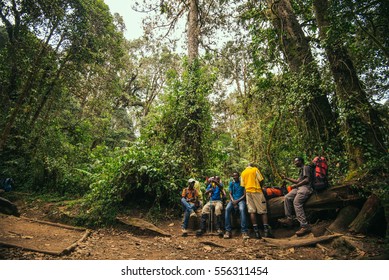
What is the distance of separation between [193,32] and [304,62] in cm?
591

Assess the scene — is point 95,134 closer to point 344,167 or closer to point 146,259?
point 146,259

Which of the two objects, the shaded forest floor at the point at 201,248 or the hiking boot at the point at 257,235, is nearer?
the shaded forest floor at the point at 201,248

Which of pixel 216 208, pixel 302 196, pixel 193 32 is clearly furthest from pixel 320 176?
pixel 193 32

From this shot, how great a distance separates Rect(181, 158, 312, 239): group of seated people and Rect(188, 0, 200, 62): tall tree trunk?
6311 mm

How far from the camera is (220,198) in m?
6.89

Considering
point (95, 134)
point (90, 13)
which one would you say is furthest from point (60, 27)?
point (95, 134)

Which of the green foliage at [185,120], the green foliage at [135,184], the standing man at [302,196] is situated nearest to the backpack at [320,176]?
the standing man at [302,196]

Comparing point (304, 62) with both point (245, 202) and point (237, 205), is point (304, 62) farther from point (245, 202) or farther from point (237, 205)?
point (237, 205)

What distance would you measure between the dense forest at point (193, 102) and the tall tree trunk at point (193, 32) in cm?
6

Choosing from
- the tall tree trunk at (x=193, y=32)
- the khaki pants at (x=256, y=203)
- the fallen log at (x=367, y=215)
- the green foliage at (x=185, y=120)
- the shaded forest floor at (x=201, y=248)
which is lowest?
the shaded forest floor at (x=201, y=248)

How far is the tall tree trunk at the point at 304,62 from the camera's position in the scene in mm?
6734

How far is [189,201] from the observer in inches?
280

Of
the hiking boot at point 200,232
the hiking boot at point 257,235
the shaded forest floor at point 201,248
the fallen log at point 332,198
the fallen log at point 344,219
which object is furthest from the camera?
the hiking boot at point 200,232

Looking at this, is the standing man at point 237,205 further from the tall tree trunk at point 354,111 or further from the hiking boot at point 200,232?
the tall tree trunk at point 354,111
